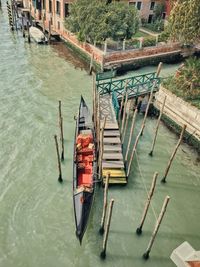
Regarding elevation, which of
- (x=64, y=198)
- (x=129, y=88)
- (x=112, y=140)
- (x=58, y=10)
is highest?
(x=58, y=10)

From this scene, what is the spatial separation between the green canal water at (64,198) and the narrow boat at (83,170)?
125cm

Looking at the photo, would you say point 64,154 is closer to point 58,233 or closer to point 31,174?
point 31,174

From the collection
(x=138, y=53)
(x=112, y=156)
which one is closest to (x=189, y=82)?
(x=112, y=156)

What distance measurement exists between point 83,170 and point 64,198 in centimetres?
180

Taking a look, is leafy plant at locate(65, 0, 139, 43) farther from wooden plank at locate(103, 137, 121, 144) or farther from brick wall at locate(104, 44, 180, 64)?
wooden plank at locate(103, 137, 121, 144)

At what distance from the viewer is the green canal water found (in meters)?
13.3

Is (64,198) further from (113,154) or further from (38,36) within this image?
(38,36)

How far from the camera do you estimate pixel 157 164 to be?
18.4m

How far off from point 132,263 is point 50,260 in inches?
143

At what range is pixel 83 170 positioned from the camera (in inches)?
625

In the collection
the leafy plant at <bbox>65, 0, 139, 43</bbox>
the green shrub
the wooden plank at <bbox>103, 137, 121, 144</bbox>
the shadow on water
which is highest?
the leafy plant at <bbox>65, 0, 139, 43</bbox>

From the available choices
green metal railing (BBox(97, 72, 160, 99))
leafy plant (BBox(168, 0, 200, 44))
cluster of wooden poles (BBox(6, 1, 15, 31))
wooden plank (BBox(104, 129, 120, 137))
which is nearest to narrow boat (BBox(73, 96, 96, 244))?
wooden plank (BBox(104, 129, 120, 137))

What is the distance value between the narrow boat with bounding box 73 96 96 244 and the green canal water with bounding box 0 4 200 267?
125cm

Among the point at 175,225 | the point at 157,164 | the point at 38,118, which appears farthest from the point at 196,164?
the point at 38,118
